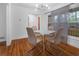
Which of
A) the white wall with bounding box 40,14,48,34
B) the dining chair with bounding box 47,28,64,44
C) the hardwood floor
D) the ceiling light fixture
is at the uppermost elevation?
the ceiling light fixture

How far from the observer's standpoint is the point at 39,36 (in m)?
1.65

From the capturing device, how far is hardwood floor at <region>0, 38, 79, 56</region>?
5.27 feet

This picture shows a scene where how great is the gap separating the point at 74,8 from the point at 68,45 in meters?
0.56

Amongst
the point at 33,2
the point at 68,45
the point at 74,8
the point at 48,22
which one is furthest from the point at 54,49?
the point at 33,2

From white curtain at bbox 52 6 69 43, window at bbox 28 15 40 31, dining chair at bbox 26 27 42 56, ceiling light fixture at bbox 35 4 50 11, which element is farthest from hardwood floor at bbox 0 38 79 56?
ceiling light fixture at bbox 35 4 50 11

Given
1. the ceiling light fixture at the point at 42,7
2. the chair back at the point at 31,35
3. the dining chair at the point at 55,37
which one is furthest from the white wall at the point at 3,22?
the dining chair at the point at 55,37

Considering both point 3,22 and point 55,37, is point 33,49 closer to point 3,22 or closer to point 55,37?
point 55,37

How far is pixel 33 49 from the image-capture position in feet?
5.44

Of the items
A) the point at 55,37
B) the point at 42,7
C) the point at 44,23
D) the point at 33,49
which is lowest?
the point at 33,49

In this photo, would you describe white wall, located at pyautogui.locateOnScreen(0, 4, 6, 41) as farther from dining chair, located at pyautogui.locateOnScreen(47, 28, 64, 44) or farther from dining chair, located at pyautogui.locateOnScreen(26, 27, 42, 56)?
dining chair, located at pyautogui.locateOnScreen(47, 28, 64, 44)

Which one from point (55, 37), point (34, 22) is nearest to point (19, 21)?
point (34, 22)

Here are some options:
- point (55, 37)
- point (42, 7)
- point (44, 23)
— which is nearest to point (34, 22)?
point (44, 23)

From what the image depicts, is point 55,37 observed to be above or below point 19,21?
below

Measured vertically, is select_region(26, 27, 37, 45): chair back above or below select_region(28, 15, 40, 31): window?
below
